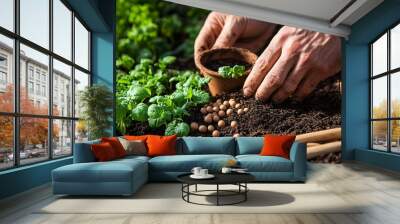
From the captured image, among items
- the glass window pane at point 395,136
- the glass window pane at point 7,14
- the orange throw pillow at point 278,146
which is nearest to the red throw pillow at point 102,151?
the glass window pane at point 7,14

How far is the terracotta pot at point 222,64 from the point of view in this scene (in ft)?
30.9

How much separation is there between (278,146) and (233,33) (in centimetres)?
463

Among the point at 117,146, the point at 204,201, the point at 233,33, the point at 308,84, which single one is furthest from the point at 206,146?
the point at 233,33

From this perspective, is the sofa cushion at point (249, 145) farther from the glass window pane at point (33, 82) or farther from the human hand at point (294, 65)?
the glass window pane at point (33, 82)

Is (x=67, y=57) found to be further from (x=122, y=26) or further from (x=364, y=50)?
(x=364, y=50)

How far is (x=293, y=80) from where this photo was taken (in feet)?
28.7

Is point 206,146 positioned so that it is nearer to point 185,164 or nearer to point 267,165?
point 185,164

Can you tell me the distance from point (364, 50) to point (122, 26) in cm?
648

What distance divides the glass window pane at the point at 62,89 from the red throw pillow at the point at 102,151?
1.25 meters

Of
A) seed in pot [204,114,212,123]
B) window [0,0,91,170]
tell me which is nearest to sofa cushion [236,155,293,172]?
window [0,0,91,170]

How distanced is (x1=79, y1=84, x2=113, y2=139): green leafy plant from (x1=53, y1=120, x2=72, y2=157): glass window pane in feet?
1.47

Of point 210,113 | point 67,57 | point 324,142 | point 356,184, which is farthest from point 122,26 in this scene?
point 356,184

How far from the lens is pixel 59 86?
20.9 feet

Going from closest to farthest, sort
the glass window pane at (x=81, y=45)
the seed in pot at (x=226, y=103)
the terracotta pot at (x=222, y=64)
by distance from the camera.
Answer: the glass window pane at (x=81, y=45)
the seed in pot at (x=226, y=103)
the terracotta pot at (x=222, y=64)
